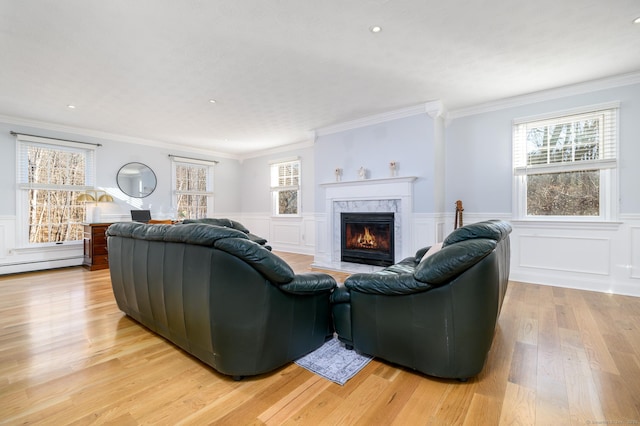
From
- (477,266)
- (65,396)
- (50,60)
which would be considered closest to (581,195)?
(477,266)

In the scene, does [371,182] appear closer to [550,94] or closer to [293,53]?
[293,53]

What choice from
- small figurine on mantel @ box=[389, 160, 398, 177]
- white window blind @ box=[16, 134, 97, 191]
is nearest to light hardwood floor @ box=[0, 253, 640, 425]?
small figurine on mantel @ box=[389, 160, 398, 177]

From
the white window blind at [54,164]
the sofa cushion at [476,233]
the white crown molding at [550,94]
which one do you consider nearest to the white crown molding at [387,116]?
the white crown molding at [550,94]

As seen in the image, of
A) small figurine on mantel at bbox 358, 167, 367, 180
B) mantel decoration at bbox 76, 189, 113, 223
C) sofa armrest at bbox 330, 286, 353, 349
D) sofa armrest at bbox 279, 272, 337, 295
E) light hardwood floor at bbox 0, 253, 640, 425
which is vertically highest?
small figurine on mantel at bbox 358, 167, 367, 180

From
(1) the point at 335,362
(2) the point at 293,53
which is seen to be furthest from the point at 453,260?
(2) the point at 293,53

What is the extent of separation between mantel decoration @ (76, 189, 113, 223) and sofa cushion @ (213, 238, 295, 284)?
5075 millimetres

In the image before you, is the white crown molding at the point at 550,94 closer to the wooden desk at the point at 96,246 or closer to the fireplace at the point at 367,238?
the fireplace at the point at 367,238

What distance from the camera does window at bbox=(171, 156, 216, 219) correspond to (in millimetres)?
6898

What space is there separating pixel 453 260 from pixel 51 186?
261 inches

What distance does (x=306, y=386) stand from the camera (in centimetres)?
174

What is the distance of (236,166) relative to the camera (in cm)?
806

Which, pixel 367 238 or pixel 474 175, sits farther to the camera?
pixel 367 238

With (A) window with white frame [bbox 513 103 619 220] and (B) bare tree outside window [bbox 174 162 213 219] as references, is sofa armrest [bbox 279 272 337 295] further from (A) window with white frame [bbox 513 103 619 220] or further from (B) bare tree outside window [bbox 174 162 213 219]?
(B) bare tree outside window [bbox 174 162 213 219]

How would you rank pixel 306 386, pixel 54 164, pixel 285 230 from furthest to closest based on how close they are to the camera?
pixel 285 230 < pixel 54 164 < pixel 306 386
